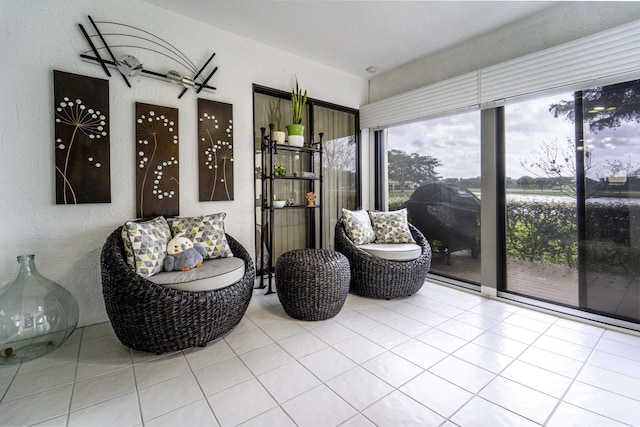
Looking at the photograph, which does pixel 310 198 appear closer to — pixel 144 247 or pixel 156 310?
pixel 144 247

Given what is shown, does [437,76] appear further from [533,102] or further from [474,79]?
[533,102]

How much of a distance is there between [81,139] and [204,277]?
1.61 meters

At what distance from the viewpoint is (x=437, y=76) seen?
370 cm

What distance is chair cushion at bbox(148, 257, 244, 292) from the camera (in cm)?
204

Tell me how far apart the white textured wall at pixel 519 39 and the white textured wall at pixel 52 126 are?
2.30 metres

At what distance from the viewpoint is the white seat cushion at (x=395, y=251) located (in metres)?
3.08

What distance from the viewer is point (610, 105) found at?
249cm

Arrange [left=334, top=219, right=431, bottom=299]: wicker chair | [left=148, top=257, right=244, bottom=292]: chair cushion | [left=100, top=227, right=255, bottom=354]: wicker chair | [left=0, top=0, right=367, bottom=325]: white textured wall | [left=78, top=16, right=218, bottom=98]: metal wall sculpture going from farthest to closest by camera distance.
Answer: [left=334, top=219, right=431, bottom=299]: wicker chair
[left=78, top=16, right=218, bottom=98]: metal wall sculpture
[left=0, top=0, right=367, bottom=325]: white textured wall
[left=148, top=257, right=244, bottom=292]: chair cushion
[left=100, top=227, right=255, bottom=354]: wicker chair

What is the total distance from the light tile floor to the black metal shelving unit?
3.40 ft

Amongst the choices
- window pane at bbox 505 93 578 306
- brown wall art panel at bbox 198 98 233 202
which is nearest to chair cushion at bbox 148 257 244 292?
brown wall art panel at bbox 198 98 233 202

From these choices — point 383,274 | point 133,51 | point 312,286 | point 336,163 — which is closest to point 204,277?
point 312,286

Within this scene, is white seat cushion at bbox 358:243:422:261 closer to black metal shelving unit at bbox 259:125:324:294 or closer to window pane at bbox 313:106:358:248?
black metal shelving unit at bbox 259:125:324:294

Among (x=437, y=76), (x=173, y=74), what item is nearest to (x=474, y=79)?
(x=437, y=76)

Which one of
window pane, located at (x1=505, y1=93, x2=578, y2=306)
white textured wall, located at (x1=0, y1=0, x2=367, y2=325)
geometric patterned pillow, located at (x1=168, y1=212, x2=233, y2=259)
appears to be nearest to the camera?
white textured wall, located at (x1=0, y1=0, x2=367, y2=325)
